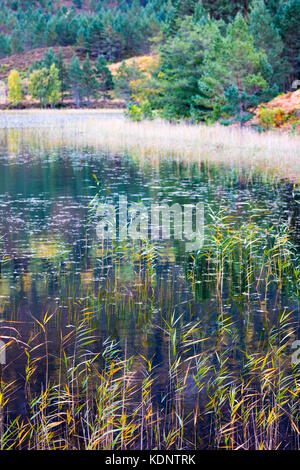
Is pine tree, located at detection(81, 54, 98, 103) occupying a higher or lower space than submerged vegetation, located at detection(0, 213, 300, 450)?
higher

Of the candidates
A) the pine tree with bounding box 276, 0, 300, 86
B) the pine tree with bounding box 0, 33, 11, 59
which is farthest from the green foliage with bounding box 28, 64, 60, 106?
the pine tree with bounding box 0, 33, 11, 59

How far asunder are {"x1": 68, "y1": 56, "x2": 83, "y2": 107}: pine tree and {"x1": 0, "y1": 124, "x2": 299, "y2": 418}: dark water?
96846 mm

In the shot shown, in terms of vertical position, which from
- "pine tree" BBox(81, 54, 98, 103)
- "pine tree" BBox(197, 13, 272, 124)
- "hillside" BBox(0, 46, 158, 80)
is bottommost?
"pine tree" BBox(197, 13, 272, 124)

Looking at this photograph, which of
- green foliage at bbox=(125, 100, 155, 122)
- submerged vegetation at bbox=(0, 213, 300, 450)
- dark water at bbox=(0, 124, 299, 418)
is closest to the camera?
submerged vegetation at bbox=(0, 213, 300, 450)

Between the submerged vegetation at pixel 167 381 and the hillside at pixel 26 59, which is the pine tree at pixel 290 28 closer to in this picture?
the submerged vegetation at pixel 167 381

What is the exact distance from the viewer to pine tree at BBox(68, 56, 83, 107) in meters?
118

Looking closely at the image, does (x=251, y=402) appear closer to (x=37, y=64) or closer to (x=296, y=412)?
(x=296, y=412)

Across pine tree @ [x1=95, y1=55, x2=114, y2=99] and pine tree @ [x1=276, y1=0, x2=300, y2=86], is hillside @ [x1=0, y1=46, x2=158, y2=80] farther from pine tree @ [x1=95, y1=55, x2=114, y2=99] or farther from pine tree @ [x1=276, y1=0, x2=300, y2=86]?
pine tree @ [x1=276, y1=0, x2=300, y2=86]

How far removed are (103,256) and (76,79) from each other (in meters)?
111

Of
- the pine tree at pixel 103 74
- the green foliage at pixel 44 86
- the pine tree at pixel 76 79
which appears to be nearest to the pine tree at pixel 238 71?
the green foliage at pixel 44 86

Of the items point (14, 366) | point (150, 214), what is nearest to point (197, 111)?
point (150, 214)

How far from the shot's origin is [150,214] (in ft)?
54.9

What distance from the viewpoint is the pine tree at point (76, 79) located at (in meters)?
118

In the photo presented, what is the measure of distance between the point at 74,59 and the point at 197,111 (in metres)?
85.4
